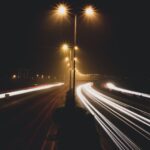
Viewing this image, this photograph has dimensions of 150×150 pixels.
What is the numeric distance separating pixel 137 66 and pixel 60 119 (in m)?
116

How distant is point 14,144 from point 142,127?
8838 mm

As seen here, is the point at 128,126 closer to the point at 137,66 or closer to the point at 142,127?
the point at 142,127

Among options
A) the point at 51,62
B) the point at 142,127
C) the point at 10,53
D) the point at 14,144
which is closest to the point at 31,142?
the point at 14,144

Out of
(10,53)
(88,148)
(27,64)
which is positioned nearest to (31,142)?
(88,148)

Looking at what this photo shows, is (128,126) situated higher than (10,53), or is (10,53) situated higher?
(10,53)

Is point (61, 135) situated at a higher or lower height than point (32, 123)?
higher

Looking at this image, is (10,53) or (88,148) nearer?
(88,148)

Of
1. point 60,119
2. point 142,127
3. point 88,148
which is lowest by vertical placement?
point 142,127

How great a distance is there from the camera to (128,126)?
18562mm

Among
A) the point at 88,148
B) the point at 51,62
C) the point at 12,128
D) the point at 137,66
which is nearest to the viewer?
the point at 88,148

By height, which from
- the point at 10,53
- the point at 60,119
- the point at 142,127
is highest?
the point at 10,53

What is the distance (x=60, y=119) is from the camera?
28.3ft

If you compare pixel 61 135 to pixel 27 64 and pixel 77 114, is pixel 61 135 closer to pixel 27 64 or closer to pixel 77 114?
pixel 77 114

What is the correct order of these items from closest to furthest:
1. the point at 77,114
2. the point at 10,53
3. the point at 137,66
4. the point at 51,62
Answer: the point at 77,114 < the point at 10,53 < the point at 137,66 < the point at 51,62
